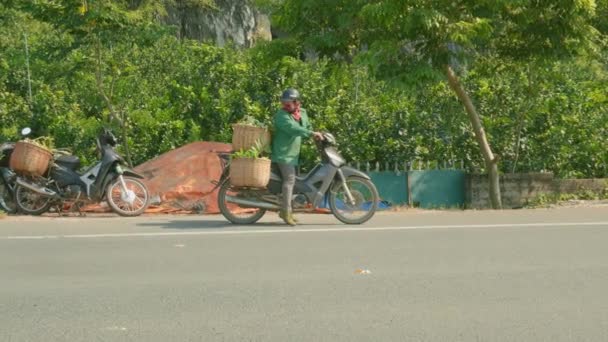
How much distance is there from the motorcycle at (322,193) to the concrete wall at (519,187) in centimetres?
394

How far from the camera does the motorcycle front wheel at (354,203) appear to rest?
11289 mm

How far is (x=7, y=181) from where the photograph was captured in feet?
42.2

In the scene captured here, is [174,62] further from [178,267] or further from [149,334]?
[149,334]

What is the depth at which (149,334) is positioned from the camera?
5.70 metres

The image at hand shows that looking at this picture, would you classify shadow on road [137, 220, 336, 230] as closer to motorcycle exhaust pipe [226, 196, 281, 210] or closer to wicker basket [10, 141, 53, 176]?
motorcycle exhaust pipe [226, 196, 281, 210]

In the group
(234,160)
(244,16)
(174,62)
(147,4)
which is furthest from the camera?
(244,16)

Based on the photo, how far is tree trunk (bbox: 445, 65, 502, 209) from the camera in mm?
14003

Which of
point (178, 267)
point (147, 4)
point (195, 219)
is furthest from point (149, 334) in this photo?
point (147, 4)

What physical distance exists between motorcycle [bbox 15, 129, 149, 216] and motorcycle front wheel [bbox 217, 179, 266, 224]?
5.61 feet

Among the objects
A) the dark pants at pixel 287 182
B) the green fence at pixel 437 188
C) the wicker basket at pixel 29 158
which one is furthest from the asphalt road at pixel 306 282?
the green fence at pixel 437 188

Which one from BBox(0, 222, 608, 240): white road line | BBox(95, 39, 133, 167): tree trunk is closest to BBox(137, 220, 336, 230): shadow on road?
BBox(0, 222, 608, 240): white road line

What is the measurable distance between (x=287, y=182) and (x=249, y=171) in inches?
20.1

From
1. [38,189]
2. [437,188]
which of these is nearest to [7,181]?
[38,189]

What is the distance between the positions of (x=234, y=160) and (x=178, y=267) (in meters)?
3.20
